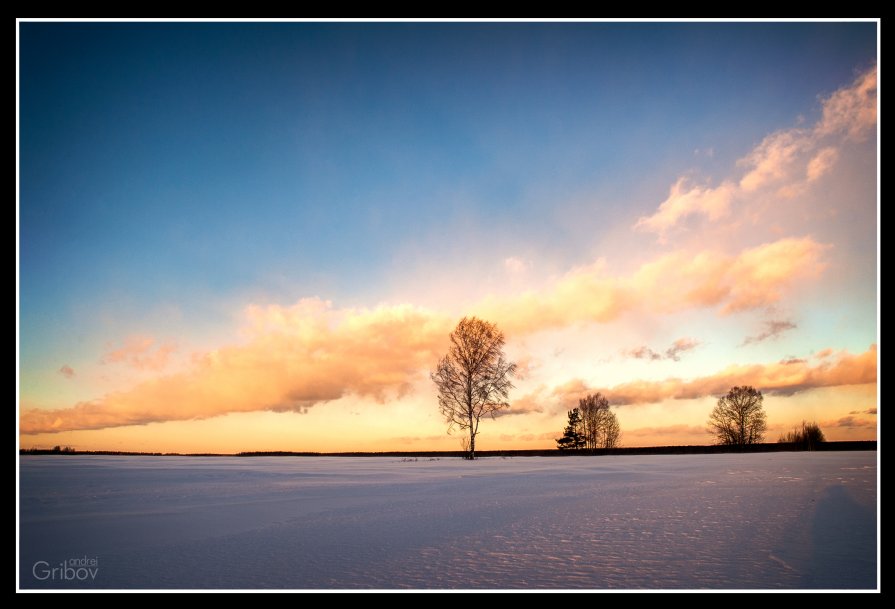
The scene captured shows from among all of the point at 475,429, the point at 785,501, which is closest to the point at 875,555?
the point at 785,501

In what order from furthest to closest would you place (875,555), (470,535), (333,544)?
(470,535) < (333,544) < (875,555)

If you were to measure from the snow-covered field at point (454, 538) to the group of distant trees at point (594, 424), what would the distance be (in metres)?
60.9

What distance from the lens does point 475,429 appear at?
40406mm

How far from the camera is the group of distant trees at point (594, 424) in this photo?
247ft

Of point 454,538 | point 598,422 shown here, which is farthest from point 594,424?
point 454,538

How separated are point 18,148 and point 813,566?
15.0 m

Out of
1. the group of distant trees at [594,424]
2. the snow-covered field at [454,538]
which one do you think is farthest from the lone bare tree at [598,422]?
the snow-covered field at [454,538]

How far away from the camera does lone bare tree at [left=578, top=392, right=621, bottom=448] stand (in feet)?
253

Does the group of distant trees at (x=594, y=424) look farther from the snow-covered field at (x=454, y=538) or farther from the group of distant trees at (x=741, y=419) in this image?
the snow-covered field at (x=454, y=538)

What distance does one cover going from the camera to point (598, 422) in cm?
7769

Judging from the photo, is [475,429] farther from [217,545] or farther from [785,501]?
[217,545]

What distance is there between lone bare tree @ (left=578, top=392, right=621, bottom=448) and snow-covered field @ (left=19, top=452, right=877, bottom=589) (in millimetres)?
63030

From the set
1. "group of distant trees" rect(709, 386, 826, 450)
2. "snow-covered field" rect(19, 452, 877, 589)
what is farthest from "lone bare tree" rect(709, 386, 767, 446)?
"snow-covered field" rect(19, 452, 877, 589)

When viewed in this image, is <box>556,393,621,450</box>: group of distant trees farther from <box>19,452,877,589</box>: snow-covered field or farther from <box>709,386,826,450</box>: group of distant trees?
<box>19,452,877,589</box>: snow-covered field
